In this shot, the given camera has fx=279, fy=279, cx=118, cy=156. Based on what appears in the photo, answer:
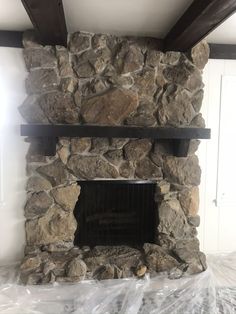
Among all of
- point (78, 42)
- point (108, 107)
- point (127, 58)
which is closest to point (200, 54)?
point (127, 58)

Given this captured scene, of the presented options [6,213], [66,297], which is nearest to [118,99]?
[6,213]

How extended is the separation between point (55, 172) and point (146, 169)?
31.5 inches

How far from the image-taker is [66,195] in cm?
243

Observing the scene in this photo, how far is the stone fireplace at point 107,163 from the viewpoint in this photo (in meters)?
2.34

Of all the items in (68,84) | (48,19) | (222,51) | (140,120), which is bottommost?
(140,120)

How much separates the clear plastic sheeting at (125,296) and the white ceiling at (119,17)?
2.00 m

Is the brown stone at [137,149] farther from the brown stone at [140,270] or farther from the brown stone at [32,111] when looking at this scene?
the brown stone at [140,270]

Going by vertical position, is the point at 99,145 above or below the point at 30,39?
below

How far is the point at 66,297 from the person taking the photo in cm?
209

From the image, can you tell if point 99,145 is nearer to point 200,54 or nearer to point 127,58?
point 127,58

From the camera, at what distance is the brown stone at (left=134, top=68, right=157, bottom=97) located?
242 centimetres

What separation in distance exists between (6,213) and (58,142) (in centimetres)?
78

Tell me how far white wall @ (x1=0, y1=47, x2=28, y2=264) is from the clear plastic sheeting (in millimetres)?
280

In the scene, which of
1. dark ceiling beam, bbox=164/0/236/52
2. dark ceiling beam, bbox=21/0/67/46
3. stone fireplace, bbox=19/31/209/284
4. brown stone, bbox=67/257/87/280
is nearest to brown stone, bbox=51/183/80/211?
stone fireplace, bbox=19/31/209/284
